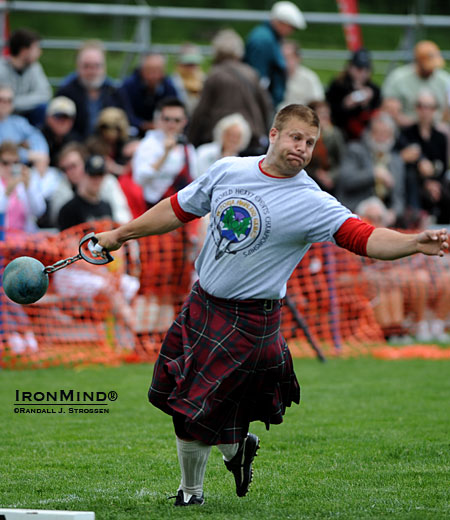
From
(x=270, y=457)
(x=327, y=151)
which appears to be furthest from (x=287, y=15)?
(x=270, y=457)

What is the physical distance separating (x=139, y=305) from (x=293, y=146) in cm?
501

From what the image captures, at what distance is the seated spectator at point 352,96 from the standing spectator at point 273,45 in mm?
761

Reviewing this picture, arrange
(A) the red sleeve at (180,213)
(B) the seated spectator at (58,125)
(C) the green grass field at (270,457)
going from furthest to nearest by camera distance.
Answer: (B) the seated spectator at (58,125)
(A) the red sleeve at (180,213)
(C) the green grass field at (270,457)

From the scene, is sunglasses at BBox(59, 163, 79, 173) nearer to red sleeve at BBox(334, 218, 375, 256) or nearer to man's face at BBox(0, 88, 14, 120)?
man's face at BBox(0, 88, 14, 120)

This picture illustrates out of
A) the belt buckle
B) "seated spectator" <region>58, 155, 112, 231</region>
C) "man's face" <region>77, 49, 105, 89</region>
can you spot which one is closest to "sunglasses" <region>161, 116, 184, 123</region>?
"seated spectator" <region>58, 155, 112, 231</region>

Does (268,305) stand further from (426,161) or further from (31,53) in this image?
(426,161)

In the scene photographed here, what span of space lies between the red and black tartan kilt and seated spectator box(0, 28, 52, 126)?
20.9 feet

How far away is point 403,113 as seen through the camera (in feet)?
40.0

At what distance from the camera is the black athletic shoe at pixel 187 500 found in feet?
13.9

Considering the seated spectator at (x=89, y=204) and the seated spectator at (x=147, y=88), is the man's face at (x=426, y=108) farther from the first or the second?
the seated spectator at (x=89, y=204)

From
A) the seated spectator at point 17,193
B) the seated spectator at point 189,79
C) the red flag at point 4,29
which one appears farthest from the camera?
the seated spectator at point 189,79

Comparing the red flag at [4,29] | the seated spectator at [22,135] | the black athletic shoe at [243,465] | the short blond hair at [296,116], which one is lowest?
the black athletic shoe at [243,465]

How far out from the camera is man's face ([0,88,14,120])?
952cm

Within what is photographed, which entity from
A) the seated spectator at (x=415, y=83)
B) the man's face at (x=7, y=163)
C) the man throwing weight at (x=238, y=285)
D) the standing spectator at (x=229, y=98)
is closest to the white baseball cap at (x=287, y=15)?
the standing spectator at (x=229, y=98)
